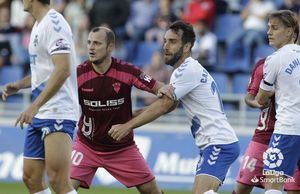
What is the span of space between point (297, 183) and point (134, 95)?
7817mm

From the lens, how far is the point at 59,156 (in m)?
9.89

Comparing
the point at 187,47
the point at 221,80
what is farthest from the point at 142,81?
the point at 221,80

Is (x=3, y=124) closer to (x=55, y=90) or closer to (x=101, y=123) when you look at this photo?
(x=101, y=123)

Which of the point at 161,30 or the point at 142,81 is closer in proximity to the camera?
the point at 142,81

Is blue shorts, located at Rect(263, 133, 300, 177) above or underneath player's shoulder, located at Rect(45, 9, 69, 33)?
underneath

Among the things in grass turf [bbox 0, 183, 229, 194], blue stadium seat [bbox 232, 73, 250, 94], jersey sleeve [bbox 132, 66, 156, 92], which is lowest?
grass turf [bbox 0, 183, 229, 194]

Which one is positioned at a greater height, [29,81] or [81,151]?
[29,81]

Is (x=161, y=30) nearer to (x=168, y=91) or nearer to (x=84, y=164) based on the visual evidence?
(x=84, y=164)

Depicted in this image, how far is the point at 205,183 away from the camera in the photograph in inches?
393

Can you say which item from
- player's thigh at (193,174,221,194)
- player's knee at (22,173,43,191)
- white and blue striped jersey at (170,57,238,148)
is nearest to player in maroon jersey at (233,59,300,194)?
white and blue striped jersey at (170,57,238,148)

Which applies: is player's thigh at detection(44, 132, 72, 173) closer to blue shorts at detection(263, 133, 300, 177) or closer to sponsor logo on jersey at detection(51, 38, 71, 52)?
sponsor logo on jersey at detection(51, 38, 71, 52)

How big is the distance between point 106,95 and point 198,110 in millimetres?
1439

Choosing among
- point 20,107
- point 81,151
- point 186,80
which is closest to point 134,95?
point 20,107

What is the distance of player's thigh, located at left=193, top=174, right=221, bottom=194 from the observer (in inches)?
391
